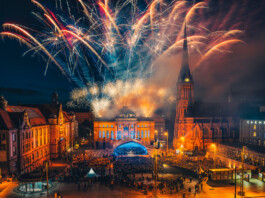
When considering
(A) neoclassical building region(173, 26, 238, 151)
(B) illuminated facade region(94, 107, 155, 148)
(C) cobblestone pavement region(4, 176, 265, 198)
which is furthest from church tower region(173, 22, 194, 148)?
(C) cobblestone pavement region(4, 176, 265, 198)

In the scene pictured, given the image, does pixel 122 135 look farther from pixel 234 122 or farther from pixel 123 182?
pixel 123 182

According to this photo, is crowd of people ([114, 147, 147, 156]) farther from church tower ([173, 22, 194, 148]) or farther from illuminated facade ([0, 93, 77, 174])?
church tower ([173, 22, 194, 148])

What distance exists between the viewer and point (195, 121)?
246 feet

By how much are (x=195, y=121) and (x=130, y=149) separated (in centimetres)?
2714

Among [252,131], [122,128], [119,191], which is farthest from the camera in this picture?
[122,128]

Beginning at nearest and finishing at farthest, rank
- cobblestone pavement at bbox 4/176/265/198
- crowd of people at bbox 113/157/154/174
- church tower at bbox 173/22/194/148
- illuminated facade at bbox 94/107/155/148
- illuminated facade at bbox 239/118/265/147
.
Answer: cobblestone pavement at bbox 4/176/265/198 → crowd of people at bbox 113/157/154/174 → illuminated facade at bbox 239/118/265/147 → church tower at bbox 173/22/194/148 → illuminated facade at bbox 94/107/155/148

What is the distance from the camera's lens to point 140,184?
1284 inches

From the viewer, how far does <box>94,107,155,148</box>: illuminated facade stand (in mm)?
83625

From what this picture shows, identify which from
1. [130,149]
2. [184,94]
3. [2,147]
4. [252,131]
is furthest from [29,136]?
[252,131]

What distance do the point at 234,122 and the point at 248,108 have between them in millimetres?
6932

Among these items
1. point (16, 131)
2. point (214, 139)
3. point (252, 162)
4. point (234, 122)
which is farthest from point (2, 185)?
point (234, 122)

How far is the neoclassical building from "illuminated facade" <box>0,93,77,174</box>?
3955 cm

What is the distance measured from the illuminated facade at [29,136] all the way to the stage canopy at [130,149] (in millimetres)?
16151

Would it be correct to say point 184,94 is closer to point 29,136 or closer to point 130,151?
point 130,151
